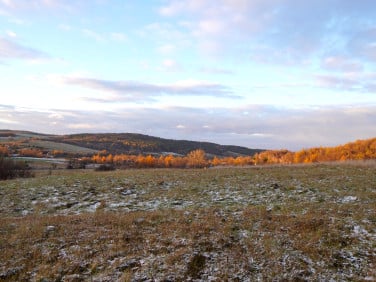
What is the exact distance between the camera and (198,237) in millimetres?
9820

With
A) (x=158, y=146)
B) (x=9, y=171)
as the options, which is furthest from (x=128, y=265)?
(x=158, y=146)

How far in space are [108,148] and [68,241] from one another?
17482 cm

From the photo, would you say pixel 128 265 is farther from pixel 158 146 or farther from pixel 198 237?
pixel 158 146

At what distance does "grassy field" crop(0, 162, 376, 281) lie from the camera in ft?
25.6

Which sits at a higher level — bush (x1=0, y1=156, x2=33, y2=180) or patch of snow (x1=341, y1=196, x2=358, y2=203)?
patch of snow (x1=341, y1=196, x2=358, y2=203)

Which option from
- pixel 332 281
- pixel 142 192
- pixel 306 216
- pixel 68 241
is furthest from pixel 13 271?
pixel 142 192

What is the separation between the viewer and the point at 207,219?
11781 mm

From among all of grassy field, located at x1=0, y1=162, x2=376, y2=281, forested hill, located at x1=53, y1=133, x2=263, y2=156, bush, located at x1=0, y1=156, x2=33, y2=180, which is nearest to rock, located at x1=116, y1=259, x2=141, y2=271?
grassy field, located at x1=0, y1=162, x2=376, y2=281

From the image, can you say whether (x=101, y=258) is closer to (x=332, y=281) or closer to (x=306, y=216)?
(x=332, y=281)

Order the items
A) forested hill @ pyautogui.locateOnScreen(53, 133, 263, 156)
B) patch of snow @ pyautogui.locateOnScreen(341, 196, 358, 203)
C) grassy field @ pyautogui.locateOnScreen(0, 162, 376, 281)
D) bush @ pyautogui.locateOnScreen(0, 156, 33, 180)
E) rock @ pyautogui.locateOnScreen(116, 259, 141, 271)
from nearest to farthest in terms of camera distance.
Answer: grassy field @ pyautogui.locateOnScreen(0, 162, 376, 281)
rock @ pyautogui.locateOnScreen(116, 259, 141, 271)
patch of snow @ pyautogui.locateOnScreen(341, 196, 358, 203)
bush @ pyautogui.locateOnScreen(0, 156, 33, 180)
forested hill @ pyautogui.locateOnScreen(53, 133, 263, 156)

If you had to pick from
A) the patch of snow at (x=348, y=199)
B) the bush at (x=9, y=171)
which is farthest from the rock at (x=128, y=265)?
the bush at (x=9, y=171)

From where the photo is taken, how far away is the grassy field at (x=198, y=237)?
779cm

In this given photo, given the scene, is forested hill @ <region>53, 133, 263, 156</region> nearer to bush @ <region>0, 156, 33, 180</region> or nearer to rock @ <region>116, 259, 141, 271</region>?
bush @ <region>0, 156, 33, 180</region>

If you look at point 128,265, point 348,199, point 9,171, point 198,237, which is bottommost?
point 9,171
